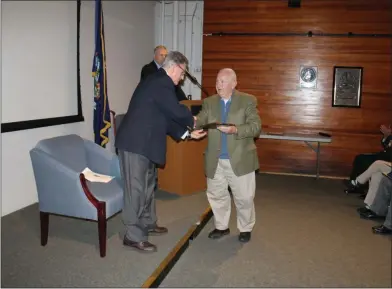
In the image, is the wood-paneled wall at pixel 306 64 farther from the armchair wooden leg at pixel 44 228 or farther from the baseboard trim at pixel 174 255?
the armchair wooden leg at pixel 44 228

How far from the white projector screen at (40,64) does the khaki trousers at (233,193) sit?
6.30ft

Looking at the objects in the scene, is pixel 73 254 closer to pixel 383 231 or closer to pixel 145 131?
pixel 145 131

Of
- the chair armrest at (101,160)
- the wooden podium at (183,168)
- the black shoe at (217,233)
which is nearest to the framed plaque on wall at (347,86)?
the wooden podium at (183,168)

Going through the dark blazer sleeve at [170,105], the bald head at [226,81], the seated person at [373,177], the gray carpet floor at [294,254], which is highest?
the bald head at [226,81]

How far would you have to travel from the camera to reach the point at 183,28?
678 cm

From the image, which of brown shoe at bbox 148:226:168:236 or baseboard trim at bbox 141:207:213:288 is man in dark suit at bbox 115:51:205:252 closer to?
baseboard trim at bbox 141:207:213:288

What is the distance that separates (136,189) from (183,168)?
5.65 ft

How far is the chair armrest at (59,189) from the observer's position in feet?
10.1

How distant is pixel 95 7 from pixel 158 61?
0.92 meters

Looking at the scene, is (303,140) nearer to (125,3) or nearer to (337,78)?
(337,78)

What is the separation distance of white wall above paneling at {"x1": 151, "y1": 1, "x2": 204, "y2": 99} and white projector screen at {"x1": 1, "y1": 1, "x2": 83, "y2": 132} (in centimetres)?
246

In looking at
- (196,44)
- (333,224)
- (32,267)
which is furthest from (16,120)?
(196,44)

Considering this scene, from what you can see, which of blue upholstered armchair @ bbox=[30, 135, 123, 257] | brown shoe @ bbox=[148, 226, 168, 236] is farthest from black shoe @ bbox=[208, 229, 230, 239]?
blue upholstered armchair @ bbox=[30, 135, 123, 257]

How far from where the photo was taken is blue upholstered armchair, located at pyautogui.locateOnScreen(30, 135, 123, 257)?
10.00 ft
